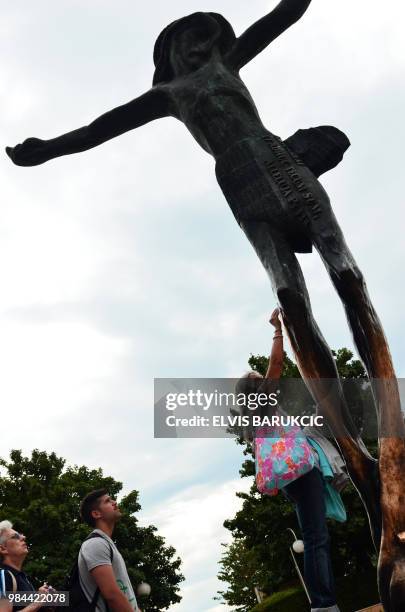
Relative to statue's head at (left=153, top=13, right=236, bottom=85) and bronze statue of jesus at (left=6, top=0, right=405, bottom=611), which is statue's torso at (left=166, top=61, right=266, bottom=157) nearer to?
bronze statue of jesus at (left=6, top=0, right=405, bottom=611)

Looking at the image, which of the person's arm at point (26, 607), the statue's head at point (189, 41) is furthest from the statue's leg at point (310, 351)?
the statue's head at point (189, 41)

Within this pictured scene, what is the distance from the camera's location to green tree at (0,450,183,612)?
28266mm

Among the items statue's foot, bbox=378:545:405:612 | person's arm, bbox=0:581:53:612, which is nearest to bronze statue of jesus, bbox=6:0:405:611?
statue's foot, bbox=378:545:405:612

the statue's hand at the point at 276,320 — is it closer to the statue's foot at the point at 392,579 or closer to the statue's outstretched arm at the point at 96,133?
the statue's foot at the point at 392,579

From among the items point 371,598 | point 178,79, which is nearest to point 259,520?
point 371,598

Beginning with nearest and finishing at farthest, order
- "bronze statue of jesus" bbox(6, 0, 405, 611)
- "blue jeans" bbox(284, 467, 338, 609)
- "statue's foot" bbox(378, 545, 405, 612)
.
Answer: "statue's foot" bbox(378, 545, 405, 612) → "blue jeans" bbox(284, 467, 338, 609) → "bronze statue of jesus" bbox(6, 0, 405, 611)

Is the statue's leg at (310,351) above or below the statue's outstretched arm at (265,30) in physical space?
below

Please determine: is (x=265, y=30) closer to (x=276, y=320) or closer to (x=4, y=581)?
(x=276, y=320)

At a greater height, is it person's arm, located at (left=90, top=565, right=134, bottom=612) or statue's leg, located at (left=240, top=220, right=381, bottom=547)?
statue's leg, located at (left=240, top=220, right=381, bottom=547)

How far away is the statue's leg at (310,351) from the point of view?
4320 millimetres

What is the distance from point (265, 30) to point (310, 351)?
3.50 m

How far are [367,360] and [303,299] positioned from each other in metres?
0.64

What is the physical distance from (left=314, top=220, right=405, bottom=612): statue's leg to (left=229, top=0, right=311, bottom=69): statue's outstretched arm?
95.9 inches

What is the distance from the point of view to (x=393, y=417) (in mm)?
4234
